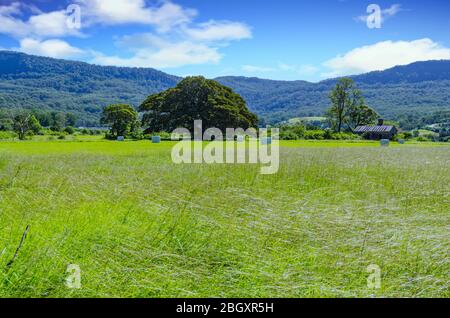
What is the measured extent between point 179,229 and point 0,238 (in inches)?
93.2

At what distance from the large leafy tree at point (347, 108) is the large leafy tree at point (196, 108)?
2940 cm

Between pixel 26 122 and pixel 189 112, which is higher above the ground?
pixel 189 112

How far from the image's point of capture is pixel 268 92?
6634 inches

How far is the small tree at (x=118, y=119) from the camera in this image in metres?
55.2

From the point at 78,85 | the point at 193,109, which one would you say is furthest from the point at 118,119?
the point at 78,85

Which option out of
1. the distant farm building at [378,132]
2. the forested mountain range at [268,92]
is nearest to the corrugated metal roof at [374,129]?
the distant farm building at [378,132]

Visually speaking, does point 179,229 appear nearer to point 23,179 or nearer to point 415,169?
point 23,179

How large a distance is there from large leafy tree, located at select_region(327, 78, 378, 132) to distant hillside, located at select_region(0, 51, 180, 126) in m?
46.3

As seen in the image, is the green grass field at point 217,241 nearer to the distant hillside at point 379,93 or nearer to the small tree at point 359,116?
the small tree at point 359,116

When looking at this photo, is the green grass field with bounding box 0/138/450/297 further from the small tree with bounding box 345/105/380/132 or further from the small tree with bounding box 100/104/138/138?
the small tree with bounding box 345/105/380/132

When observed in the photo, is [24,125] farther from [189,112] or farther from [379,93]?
[379,93]

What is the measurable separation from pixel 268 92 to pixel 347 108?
3668 inches

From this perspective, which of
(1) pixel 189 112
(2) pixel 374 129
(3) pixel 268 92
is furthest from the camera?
(3) pixel 268 92

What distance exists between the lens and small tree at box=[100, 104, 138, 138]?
55219 millimetres
